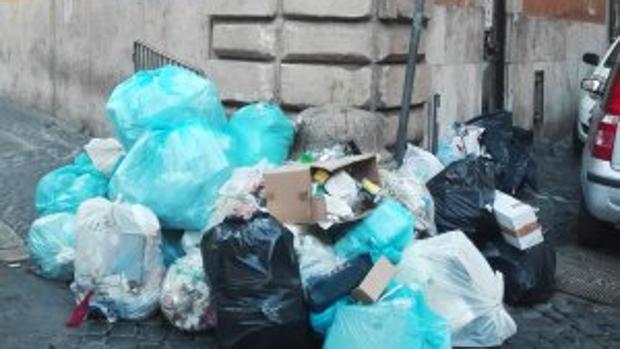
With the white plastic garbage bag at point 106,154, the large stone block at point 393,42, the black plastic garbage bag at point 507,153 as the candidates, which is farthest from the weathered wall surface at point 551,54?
the white plastic garbage bag at point 106,154

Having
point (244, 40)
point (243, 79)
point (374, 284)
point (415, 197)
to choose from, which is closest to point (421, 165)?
point (415, 197)

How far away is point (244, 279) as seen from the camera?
14.0 ft

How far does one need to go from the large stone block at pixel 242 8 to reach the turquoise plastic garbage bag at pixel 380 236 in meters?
2.12

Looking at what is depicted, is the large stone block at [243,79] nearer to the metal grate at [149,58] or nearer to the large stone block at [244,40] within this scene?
the large stone block at [244,40]

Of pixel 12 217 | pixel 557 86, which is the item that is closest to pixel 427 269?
pixel 12 217

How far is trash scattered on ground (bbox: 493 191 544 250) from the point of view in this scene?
5215 millimetres

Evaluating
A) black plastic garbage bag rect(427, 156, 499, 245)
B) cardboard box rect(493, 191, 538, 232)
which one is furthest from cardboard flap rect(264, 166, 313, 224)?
cardboard box rect(493, 191, 538, 232)

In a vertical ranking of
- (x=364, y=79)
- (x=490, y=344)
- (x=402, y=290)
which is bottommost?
(x=490, y=344)

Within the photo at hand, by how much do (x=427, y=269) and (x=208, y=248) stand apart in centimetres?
101

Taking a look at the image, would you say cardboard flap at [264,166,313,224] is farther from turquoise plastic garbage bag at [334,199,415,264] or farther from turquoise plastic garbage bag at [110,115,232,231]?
turquoise plastic garbage bag at [110,115,232,231]

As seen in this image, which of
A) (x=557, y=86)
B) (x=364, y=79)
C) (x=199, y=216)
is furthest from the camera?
(x=557, y=86)

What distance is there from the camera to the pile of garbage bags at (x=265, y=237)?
4.25m

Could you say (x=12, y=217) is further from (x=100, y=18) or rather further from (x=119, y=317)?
(x=100, y=18)

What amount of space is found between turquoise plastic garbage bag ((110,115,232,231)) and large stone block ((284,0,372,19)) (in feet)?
4.48
